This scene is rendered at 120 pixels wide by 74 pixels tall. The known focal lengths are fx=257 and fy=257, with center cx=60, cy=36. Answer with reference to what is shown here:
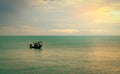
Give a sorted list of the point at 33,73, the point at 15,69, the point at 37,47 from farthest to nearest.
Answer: the point at 37,47 → the point at 15,69 → the point at 33,73

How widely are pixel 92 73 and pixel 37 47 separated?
171 ft

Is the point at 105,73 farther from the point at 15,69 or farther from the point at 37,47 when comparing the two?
the point at 37,47

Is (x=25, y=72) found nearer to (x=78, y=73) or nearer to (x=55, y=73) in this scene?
(x=55, y=73)

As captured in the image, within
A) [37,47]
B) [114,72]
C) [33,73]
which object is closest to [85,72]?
[114,72]

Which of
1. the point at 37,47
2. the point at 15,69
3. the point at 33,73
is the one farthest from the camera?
the point at 37,47

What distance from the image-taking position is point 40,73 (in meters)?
39.4

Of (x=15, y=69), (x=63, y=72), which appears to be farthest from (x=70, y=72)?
(x=15, y=69)

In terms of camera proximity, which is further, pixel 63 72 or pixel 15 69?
pixel 15 69

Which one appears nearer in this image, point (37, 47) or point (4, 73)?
point (4, 73)

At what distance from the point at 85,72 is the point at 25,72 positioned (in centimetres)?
942

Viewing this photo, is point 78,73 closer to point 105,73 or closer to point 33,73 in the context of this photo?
point 105,73

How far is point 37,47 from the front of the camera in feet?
294

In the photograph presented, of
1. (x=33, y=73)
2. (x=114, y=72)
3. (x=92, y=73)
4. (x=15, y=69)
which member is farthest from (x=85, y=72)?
(x=15, y=69)

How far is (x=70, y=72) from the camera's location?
40.2 metres
